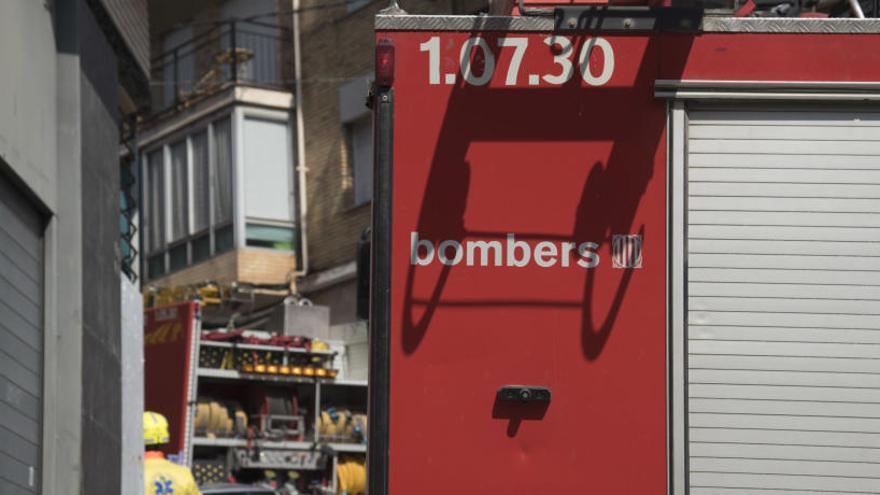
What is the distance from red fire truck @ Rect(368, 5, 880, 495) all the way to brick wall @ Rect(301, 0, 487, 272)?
19.7 m

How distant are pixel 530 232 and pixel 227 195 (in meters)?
21.9

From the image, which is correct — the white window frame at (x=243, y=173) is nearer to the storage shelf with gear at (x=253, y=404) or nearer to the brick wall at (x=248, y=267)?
the brick wall at (x=248, y=267)

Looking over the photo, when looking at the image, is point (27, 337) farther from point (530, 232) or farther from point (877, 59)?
point (877, 59)

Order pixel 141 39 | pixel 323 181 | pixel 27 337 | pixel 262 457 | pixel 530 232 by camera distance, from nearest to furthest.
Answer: pixel 530 232 < pixel 27 337 < pixel 141 39 < pixel 262 457 < pixel 323 181

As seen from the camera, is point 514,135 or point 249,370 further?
point 249,370

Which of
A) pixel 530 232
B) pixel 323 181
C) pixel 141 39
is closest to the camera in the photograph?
pixel 530 232

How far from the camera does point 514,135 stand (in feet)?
21.1

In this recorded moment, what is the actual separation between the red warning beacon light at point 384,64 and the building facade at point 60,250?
3.27 meters

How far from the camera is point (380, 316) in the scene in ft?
20.5

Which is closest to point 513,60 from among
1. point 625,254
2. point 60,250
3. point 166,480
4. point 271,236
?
point 625,254

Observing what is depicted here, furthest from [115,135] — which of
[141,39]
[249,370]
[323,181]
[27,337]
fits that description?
[323,181]

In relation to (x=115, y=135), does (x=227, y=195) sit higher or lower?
higher

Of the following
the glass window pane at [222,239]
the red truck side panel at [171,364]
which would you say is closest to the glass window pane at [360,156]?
the glass window pane at [222,239]

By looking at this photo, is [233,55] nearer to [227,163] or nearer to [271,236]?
[227,163]
